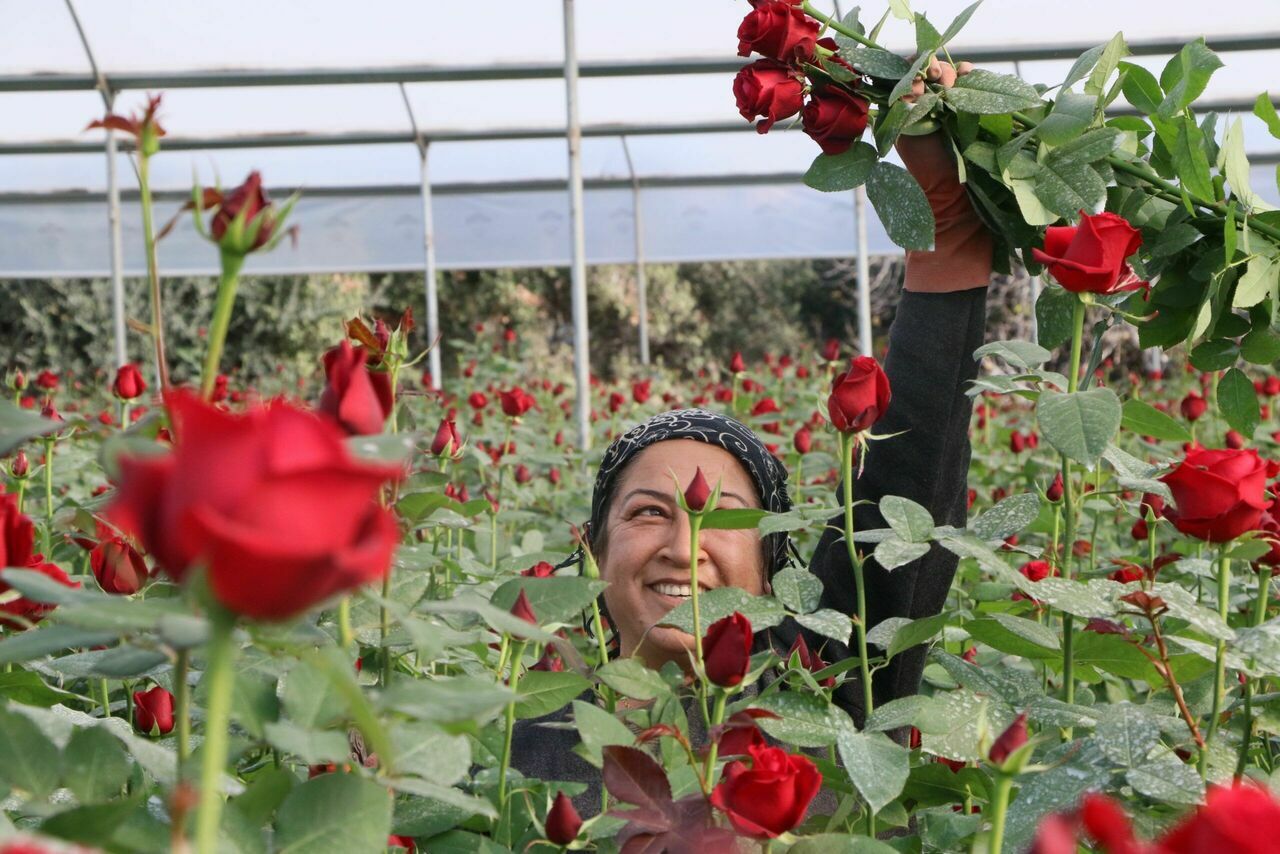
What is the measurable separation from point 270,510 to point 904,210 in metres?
0.94

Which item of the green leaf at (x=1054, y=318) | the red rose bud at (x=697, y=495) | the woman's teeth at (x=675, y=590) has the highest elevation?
the green leaf at (x=1054, y=318)

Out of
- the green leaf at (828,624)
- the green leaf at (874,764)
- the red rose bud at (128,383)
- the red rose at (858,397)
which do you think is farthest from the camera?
the red rose bud at (128,383)

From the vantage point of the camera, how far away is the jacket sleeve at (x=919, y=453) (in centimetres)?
132

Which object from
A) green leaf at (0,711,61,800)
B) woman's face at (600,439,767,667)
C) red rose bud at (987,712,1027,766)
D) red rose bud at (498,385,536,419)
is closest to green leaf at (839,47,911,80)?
woman's face at (600,439,767,667)

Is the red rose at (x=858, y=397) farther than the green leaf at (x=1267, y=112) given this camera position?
No

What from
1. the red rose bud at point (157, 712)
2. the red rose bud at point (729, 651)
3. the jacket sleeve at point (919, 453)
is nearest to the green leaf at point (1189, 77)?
the jacket sleeve at point (919, 453)

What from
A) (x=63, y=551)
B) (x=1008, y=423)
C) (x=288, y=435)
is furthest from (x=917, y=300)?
(x=1008, y=423)

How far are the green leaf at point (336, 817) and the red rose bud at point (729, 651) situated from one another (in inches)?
9.9

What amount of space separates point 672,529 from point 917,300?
16.9 inches

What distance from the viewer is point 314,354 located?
12.9 metres

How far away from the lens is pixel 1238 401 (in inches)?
50.9

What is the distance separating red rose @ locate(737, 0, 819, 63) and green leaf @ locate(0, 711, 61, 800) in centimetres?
77

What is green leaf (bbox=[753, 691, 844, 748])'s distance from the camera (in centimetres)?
75

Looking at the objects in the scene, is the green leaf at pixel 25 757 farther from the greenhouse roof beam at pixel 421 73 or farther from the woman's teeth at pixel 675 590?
the greenhouse roof beam at pixel 421 73
